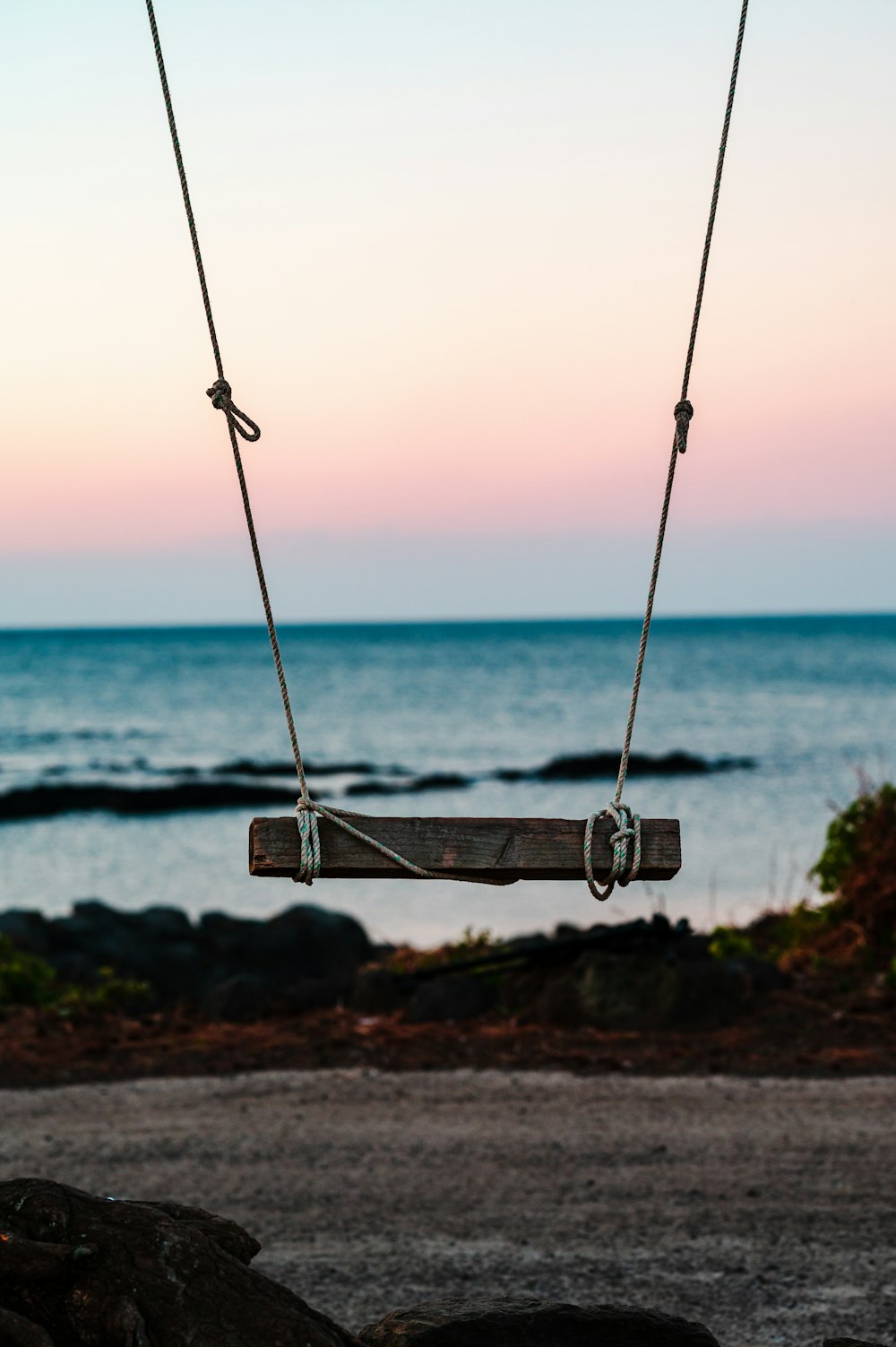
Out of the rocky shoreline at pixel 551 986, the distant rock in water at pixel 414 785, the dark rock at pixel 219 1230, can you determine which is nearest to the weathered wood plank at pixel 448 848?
the dark rock at pixel 219 1230

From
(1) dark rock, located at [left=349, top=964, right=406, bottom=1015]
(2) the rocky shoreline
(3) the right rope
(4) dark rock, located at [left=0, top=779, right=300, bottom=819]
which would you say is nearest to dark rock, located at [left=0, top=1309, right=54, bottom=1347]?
(3) the right rope

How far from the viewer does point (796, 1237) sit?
5.49 m

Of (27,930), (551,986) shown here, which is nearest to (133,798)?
(27,930)

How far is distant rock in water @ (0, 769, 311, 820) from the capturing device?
3247 cm

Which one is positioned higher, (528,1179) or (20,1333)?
(20,1333)

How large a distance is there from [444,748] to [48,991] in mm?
35839

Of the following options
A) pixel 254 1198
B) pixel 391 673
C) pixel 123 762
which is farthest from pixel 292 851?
pixel 391 673

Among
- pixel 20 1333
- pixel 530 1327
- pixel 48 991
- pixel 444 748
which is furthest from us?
pixel 444 748

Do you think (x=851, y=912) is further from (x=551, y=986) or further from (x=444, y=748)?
(x=444, y=748)

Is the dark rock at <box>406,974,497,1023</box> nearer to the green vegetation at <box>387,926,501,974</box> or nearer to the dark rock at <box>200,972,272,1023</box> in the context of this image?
the green vegetation at <box>387,926,501,974</box>

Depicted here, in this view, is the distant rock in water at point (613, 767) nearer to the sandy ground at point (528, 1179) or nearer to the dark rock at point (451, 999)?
the dark rock at point (451, 999)

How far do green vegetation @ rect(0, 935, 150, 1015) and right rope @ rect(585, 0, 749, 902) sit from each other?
6551mm

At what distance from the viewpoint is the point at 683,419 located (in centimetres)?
393

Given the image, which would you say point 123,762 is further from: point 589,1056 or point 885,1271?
point 885,1271
